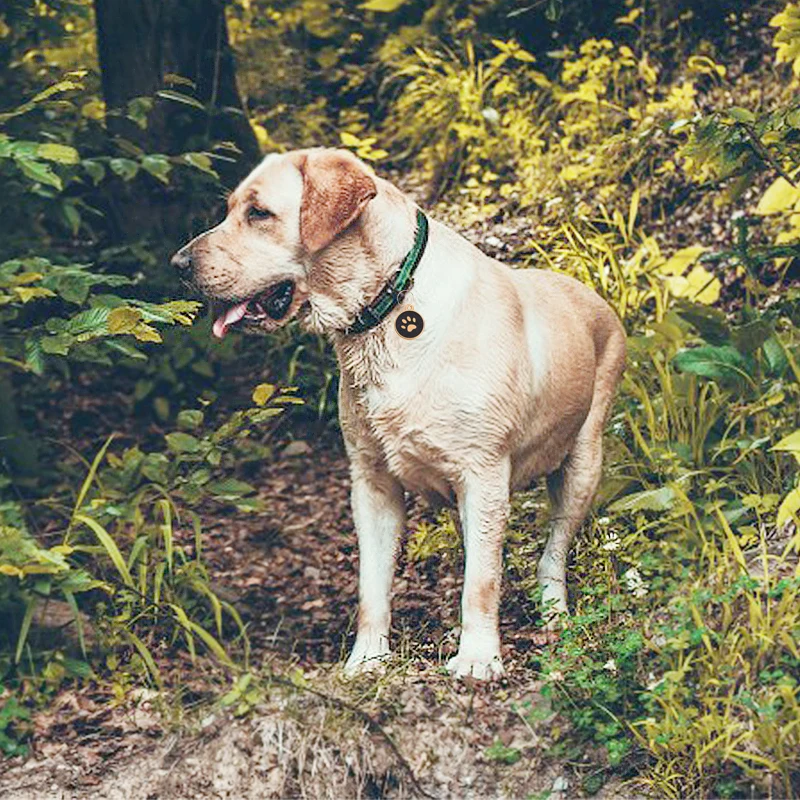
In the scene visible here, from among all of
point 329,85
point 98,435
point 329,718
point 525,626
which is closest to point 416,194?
point 329,85

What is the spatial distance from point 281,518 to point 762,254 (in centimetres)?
230

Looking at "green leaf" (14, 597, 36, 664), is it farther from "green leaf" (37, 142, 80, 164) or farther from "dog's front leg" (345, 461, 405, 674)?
"green leaf" (37, 142, 80, 164)

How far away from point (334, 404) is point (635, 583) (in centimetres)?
237

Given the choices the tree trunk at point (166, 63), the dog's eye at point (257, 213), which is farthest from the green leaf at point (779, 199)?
the dog's eye at point (257, 213)

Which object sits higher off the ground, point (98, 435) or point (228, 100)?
point (228, 100)

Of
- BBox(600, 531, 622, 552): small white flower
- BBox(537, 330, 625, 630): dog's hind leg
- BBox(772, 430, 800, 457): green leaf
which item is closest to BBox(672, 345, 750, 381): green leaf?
BBox(537, 330, 625, 630): dog's hind leg

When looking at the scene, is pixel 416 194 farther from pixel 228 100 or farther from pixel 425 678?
pixel 425 678

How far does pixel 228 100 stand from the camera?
7328mm

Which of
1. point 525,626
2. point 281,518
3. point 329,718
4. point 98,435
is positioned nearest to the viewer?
point 329,718

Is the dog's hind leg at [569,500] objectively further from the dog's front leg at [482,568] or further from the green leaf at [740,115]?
the green leaf at [740,115]

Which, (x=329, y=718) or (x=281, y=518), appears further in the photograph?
(x=281, y=518)

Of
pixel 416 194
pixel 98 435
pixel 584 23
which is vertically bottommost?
pixel 98 435

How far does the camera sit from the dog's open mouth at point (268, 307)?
4531 millimetres

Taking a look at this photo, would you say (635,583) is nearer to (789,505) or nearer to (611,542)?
(611,542)
